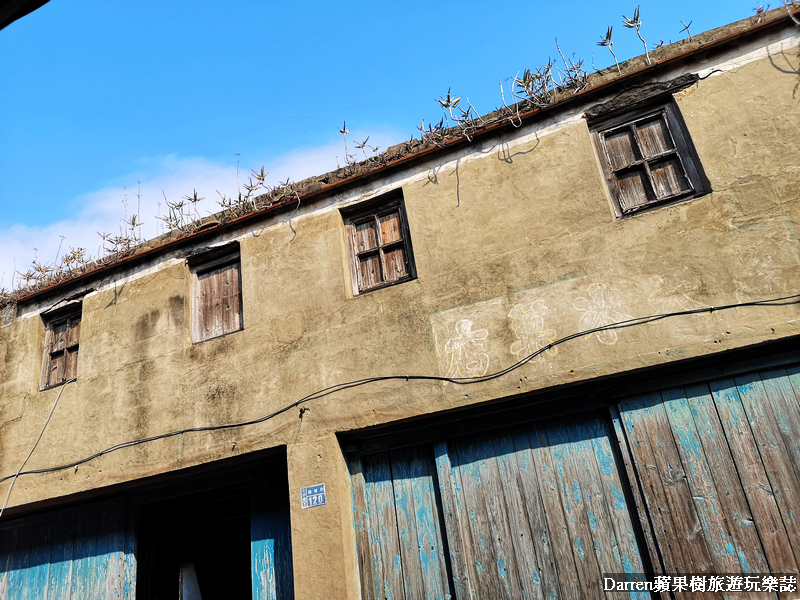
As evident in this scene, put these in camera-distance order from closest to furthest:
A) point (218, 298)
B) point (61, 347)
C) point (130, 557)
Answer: point (130, 557)
point (218, 298)
point (61, 347)

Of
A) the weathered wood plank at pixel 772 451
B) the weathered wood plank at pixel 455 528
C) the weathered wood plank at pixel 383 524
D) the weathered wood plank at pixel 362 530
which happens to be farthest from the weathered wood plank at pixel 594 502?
the weathered wood plank at pixel 362 530

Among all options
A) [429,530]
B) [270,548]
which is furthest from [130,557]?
[429,530]

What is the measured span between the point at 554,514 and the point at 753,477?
163 cm

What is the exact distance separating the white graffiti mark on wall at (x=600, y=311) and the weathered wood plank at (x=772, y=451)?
109cm

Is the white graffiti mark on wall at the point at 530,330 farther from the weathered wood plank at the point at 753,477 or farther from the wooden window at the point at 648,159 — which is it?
the weathered wood plank at the point at 753,477

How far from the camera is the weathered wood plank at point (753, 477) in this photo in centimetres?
465

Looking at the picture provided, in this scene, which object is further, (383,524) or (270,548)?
(270,548)

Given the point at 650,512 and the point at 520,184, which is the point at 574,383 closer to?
the point at 650,512

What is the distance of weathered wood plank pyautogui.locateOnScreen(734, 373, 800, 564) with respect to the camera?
4691 millimetres

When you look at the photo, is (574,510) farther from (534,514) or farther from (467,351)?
(467,351)

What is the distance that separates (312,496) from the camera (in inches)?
236

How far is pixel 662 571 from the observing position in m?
4.91

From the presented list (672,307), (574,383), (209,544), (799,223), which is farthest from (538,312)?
(209,544)

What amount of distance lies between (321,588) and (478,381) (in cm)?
242
